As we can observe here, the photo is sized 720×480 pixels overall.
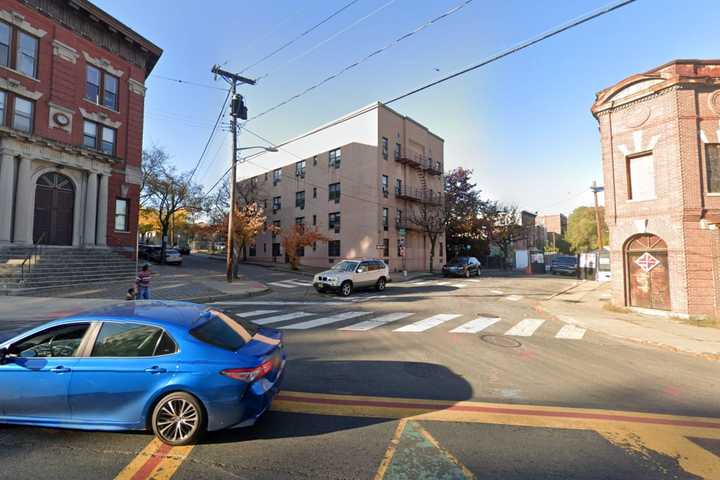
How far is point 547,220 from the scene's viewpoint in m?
119

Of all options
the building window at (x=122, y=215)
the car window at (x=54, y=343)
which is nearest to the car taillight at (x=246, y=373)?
the car window at (x=54, y=343)

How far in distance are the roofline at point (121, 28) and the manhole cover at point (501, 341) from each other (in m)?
26.5

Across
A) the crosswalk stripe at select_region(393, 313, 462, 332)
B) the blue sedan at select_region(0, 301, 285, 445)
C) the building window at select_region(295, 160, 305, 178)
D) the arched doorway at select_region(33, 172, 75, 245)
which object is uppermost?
the building window at select_region(295, 160, 305, 178)

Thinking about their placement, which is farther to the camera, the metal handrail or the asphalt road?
the metal handrail

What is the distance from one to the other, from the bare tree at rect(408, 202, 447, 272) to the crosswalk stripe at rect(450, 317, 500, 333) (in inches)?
889

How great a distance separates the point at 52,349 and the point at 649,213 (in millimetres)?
17243

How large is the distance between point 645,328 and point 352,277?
11714 millimetres

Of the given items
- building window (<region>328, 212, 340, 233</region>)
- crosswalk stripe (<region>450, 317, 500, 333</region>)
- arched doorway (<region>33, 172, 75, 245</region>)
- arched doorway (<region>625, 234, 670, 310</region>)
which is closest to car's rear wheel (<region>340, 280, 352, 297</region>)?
crosswalk stripe (<region>450, 317, 500, 333</region>)

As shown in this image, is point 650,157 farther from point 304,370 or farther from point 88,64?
point 88,64

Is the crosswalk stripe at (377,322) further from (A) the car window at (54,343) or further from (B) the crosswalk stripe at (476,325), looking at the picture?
(A) the car window at (54,343)

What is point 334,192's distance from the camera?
35.7m

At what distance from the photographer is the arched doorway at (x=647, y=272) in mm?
12828

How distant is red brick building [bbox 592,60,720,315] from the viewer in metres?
12.0

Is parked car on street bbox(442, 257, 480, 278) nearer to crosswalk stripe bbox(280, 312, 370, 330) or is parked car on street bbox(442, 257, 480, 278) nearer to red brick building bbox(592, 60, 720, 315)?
red brick building bbox(592, 60, 720, 315)
